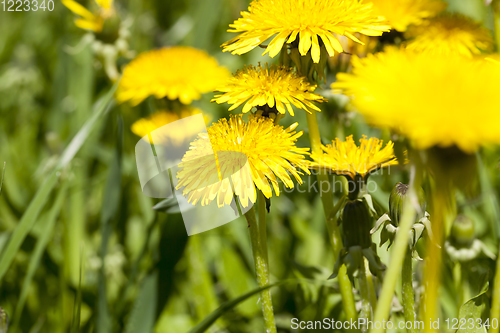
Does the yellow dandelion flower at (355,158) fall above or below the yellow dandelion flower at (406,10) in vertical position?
below

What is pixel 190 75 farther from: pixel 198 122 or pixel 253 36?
pixel 253 36

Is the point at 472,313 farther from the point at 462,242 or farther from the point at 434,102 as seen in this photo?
the point at 434,102

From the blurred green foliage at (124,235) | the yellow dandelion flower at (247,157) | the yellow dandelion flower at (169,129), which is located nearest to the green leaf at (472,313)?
the blurred green foliage at (124,235)

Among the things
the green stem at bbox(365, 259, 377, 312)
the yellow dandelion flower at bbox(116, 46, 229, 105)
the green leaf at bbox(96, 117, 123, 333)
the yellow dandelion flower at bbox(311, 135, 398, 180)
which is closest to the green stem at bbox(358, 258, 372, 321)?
the green stem at bbox(365, 259, 377, 312)

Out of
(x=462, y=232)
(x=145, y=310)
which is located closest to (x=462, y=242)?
(x=462, y=232)

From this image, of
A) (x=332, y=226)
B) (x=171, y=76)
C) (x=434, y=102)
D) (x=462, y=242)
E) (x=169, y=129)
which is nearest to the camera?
(x=434, y=102)

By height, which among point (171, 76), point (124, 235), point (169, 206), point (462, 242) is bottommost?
point (124, 235)

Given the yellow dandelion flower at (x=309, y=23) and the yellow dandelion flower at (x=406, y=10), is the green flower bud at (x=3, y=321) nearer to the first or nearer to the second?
the yellow dandelion flower at (x=309, y=23)

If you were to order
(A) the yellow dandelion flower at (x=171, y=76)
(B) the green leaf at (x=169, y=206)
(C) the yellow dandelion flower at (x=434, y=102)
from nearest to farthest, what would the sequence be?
(C) the yellow dandelion flower at (x=434, y=102)
(B) the green leaf at (x=169, y=206)
(A) the yellow dandelion flower at (x=171, y=76)
